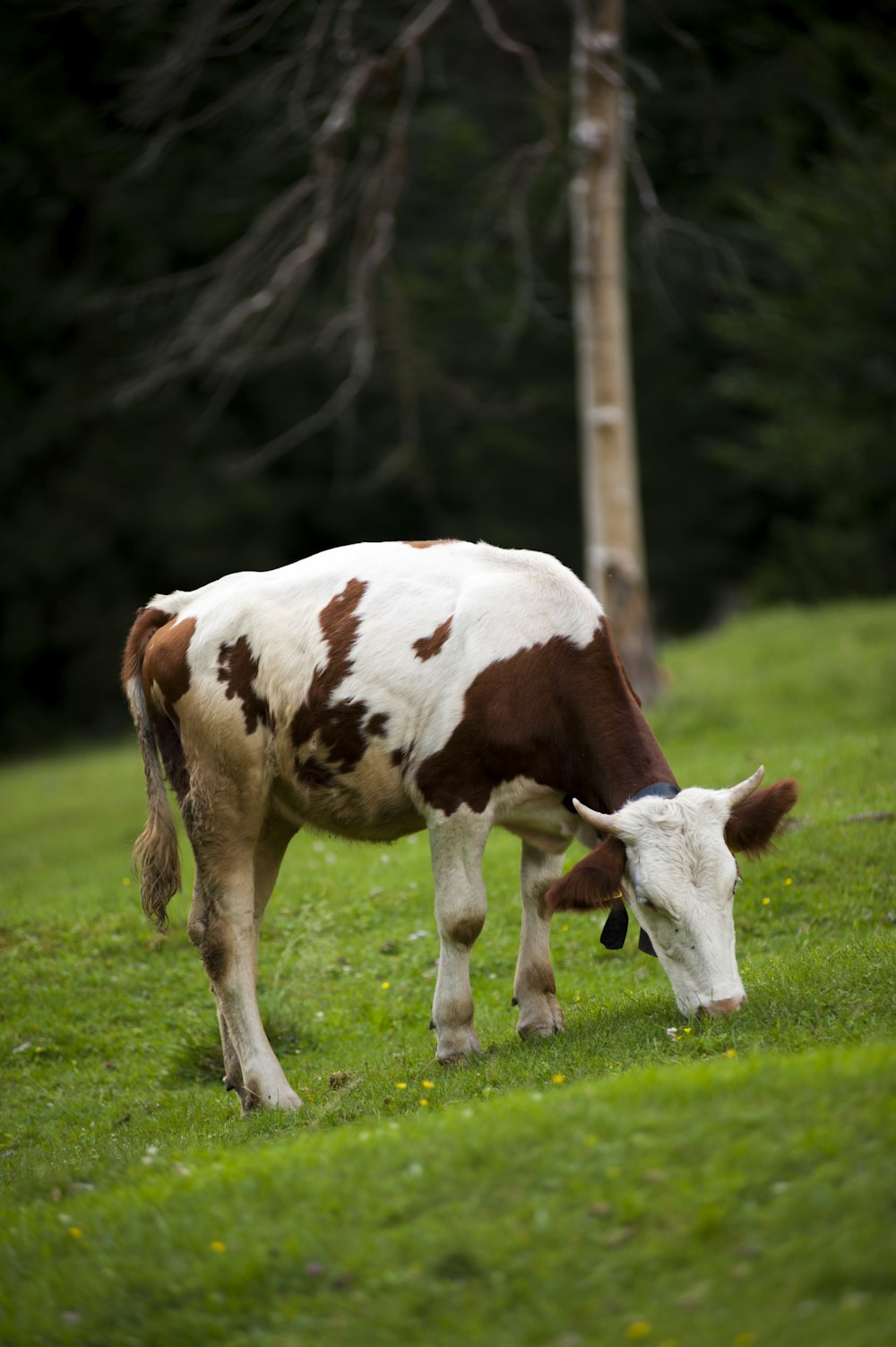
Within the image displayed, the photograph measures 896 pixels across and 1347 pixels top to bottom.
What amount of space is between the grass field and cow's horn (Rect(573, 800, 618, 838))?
95 cm

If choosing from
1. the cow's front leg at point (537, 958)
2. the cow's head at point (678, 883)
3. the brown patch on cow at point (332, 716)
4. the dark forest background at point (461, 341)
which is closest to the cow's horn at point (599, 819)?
the cow's head at point (678, 883)

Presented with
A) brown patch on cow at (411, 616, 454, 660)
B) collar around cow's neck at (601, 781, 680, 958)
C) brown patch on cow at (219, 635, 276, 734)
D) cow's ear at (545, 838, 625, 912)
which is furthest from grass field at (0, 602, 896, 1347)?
brown patch on cow at (411, 616, 454, 660)

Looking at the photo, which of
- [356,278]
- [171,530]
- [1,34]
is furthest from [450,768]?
[171,530]

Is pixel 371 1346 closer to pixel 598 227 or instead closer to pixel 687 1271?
pixel 687 1271

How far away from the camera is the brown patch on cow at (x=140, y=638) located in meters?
7.66

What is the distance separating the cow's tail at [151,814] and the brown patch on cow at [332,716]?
36.8 inches

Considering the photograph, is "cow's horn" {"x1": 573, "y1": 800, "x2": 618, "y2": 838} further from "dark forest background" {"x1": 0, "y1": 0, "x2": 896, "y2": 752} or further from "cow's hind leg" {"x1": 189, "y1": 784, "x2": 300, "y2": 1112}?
"dark forest background" {"x1": 0, "y1": 0, "x2": 896, "y2": 752}

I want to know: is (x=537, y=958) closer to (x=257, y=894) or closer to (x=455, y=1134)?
(x=257, y=894)

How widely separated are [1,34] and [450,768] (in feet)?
64.6

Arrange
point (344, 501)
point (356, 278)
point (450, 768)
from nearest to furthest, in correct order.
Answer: point (450, 768) < point (356, 278) < point (344, 501)

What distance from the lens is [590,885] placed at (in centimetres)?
623

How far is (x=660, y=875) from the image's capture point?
619cm

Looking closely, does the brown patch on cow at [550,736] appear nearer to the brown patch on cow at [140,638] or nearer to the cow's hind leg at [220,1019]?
the cow's hind leg at [220,1019]

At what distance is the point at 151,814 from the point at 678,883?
2952mm
